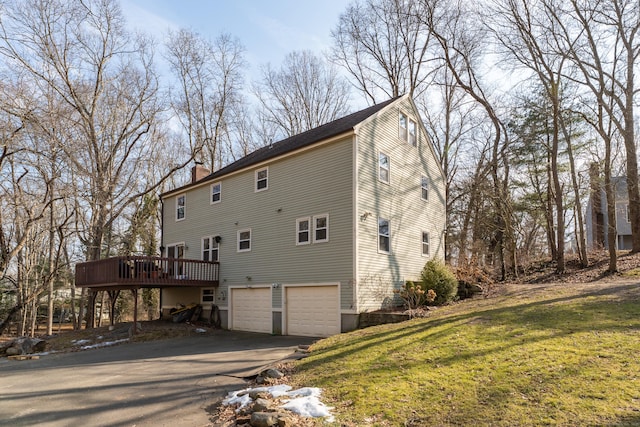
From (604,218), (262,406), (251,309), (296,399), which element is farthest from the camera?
(604,218)

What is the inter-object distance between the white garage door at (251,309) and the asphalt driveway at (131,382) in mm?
2489

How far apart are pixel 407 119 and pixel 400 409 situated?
14.5 meters

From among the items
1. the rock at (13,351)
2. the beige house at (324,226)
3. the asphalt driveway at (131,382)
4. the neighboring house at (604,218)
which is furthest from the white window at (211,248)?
the neighboring house at (604,218)

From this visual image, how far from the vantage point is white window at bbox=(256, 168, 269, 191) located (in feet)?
54.6

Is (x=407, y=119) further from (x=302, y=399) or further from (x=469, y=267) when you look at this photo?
(x=302, y=399)

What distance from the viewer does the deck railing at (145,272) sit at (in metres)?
15.0

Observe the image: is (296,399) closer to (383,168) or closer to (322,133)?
(383,168)

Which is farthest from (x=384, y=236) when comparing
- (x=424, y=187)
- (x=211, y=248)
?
(x=211, y=248)

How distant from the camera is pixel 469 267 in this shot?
16406 mm

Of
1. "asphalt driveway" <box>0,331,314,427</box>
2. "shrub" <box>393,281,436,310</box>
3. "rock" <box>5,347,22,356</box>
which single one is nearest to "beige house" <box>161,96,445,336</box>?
"shrub" <box>393,281,436,310</box>

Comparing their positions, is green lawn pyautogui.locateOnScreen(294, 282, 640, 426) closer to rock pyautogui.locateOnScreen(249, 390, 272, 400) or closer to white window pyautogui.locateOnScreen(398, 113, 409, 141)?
rock pyautogui.locateOnScreen(249, 390, 272, 400)

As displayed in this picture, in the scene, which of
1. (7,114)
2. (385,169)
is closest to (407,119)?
(385,169)

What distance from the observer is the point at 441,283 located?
559 inches

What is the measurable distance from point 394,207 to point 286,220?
435cm
